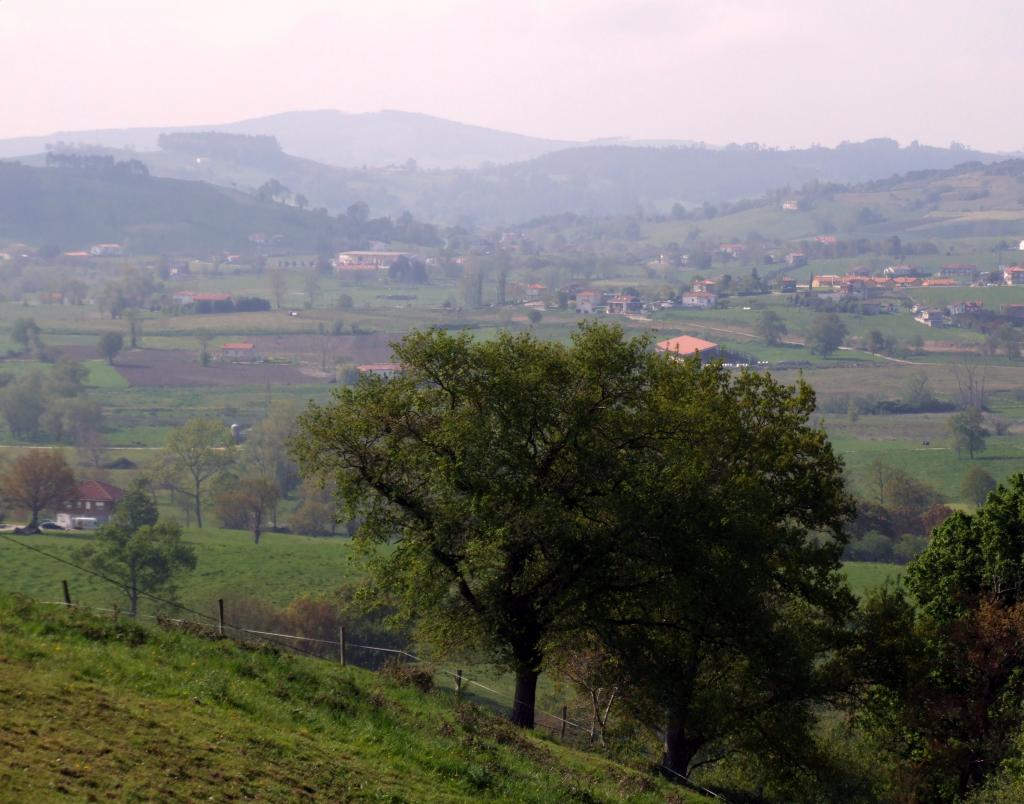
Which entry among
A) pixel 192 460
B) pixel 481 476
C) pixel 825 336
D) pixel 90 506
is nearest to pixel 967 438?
pixel 825 336

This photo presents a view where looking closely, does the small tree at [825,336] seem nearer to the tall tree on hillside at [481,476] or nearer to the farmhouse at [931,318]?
the farmhouse at [931,318]

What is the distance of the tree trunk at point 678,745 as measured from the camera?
20.2 meters

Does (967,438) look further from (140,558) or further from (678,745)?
(678,745)

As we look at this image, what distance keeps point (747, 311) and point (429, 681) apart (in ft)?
551

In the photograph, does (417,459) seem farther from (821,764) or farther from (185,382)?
(185,382)

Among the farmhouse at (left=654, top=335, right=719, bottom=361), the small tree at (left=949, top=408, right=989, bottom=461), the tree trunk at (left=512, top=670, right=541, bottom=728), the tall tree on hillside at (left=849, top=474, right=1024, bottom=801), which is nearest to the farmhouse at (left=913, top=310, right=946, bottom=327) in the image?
the farmhouse at (left=654, top=335, right=719, bottom=361)

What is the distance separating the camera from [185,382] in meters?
134

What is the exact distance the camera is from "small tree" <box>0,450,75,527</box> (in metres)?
67.4

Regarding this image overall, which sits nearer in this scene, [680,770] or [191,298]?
[680,770]

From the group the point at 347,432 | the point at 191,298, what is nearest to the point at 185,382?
the point at 191,298

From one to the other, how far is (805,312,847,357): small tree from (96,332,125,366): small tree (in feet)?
289

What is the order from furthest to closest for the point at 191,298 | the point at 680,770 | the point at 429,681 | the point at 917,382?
the point at 191,298
the point at 917,382
the point at 680,770
the point at 429,681

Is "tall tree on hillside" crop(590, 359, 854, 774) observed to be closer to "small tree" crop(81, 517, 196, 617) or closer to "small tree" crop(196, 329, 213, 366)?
"small tree" crop(81, 517, 196, 617)

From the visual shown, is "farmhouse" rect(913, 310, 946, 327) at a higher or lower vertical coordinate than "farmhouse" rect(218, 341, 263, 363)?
higher
